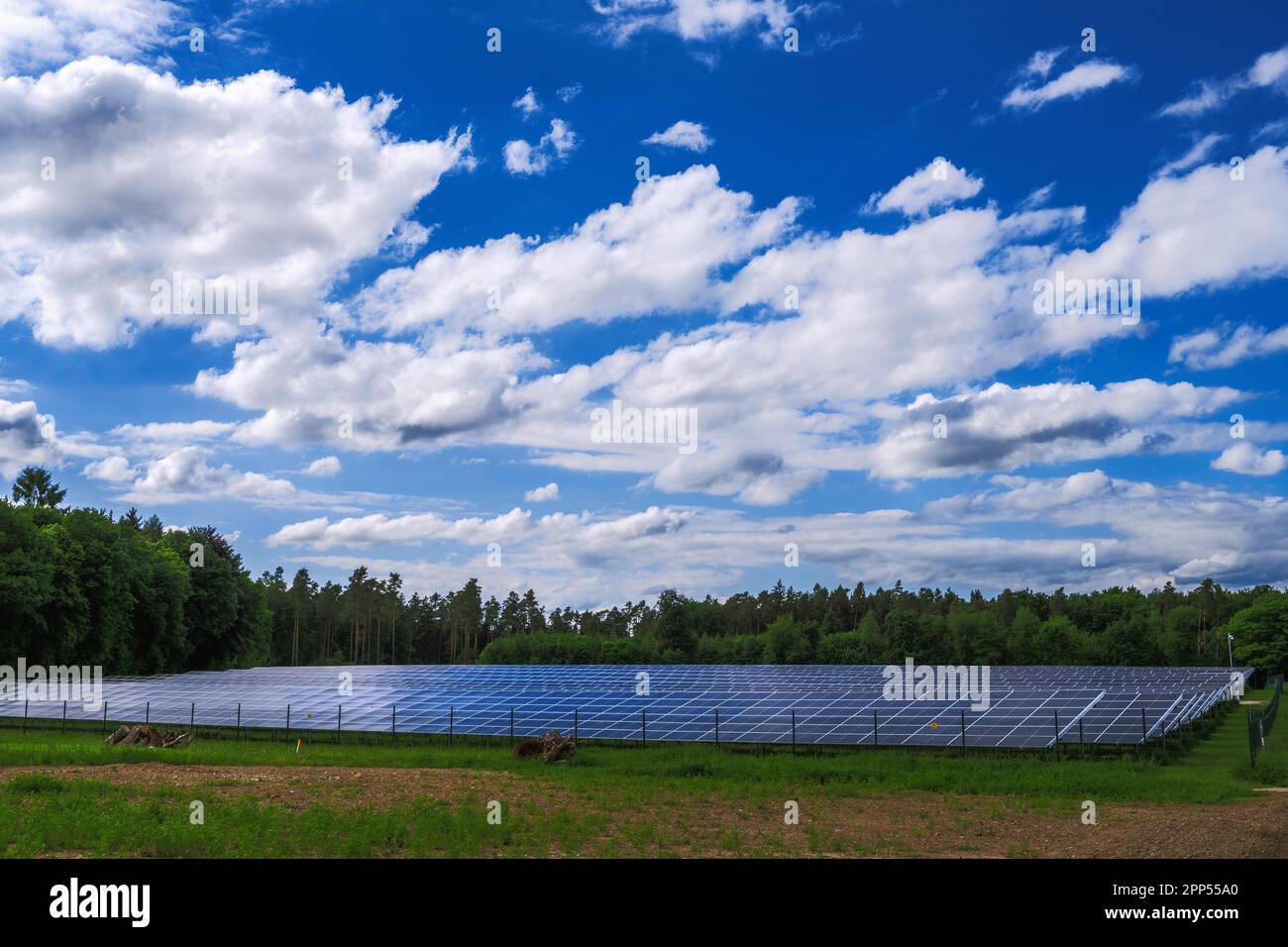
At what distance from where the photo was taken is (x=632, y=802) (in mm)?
23562

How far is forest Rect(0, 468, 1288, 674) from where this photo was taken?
76.2 m

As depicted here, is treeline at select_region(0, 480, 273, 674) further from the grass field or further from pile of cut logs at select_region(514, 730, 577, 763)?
pile of cut logs at select_region(514, 730, 577, 763)

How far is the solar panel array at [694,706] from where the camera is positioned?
37281mm

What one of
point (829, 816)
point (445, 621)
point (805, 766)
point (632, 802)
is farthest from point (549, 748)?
point (445, 621)

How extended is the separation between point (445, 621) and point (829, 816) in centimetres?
14482

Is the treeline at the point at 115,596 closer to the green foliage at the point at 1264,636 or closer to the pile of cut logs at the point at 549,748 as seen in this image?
the pile of cut logs at the point at 549,748

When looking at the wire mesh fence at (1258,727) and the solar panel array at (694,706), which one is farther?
the solar panel array at (694,706)

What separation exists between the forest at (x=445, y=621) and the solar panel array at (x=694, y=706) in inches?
537

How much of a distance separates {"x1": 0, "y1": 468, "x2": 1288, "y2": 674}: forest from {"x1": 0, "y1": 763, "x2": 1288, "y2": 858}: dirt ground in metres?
52.5

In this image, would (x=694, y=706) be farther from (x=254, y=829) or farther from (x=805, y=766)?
(x=254, y=829)

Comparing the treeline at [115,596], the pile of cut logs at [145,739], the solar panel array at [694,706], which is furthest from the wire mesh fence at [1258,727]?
the treeline at [115,596]

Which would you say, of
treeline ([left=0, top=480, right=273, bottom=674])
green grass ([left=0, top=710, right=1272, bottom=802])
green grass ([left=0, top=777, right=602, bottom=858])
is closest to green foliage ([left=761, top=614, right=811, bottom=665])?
treeline ([left=0, top=480, right=273, bottom=674])
